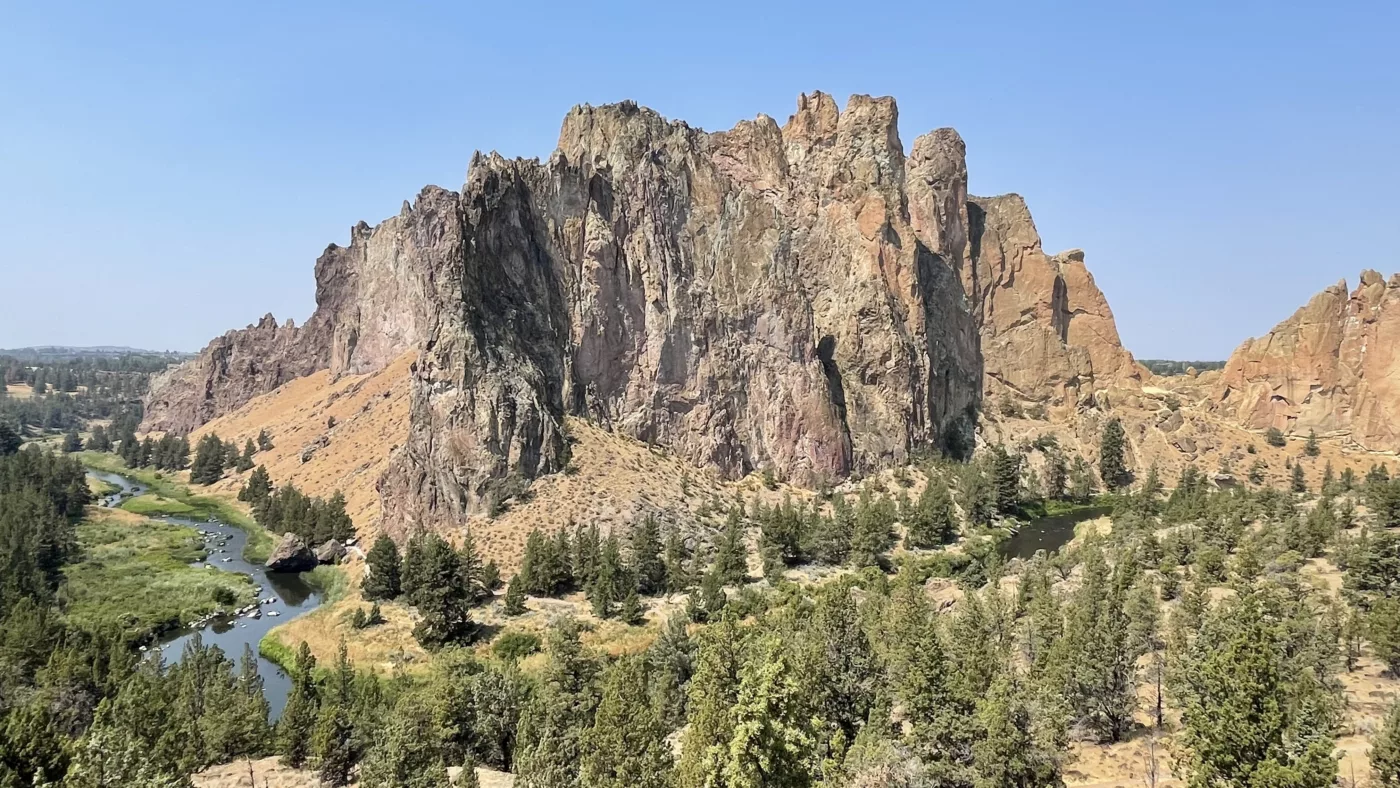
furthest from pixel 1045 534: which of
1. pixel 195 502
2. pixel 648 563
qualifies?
pixel 195 502

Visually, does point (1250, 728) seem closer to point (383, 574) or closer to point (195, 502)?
point (383, 574)

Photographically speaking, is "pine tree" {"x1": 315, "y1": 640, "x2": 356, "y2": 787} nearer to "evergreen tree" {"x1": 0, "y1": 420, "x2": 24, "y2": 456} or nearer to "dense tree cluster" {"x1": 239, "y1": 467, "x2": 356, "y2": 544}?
"dense tree cluster" {"x1": 239, "y1": 467, "x2": 356, "y2": 544}

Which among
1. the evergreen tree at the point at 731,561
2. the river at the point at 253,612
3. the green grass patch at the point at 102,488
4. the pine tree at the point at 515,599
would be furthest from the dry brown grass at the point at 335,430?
the evergreen tree at the point at 731,561

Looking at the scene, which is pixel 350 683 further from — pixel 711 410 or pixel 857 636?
pixel 711 410

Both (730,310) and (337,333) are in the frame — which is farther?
(337,333)

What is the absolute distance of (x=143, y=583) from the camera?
254 ft

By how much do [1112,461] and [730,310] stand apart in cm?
6788

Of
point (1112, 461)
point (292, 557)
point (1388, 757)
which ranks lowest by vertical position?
point (292, 557)

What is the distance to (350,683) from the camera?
44.7 m

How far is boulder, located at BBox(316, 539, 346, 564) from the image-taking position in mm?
83700

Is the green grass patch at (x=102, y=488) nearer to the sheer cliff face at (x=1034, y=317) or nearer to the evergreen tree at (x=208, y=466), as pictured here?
the evergreen tree at (x=208, y=466)

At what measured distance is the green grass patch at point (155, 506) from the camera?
11644 centimetres

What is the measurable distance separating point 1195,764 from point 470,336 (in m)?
75.4

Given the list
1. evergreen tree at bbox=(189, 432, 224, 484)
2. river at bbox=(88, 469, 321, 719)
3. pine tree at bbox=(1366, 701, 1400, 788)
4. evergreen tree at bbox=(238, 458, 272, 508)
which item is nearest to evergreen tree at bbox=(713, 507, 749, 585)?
river at bbox=(88, 469, 321, 719)
